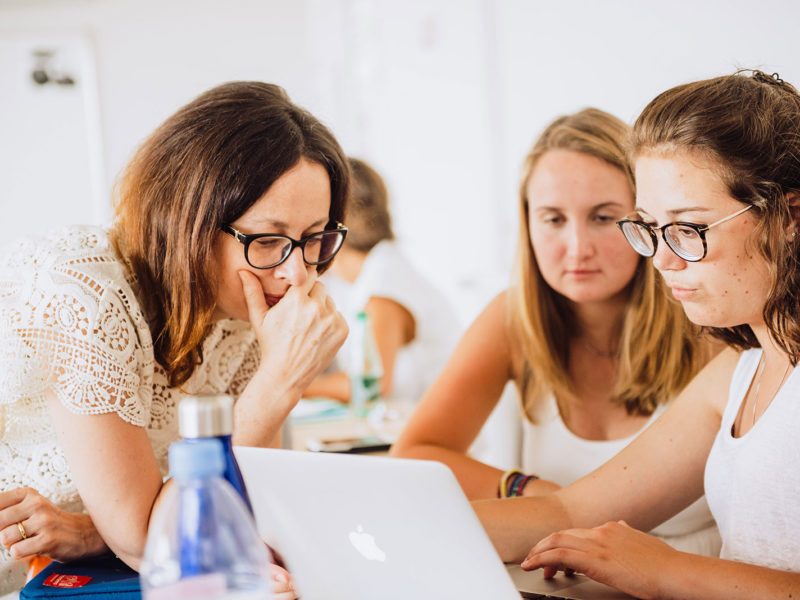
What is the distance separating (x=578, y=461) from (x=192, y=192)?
3.11ft

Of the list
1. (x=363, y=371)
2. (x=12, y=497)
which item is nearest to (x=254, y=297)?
(x=12, y=497)

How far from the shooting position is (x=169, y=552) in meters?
0.66

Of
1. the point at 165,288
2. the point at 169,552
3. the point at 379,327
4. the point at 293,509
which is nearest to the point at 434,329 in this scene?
the point at 379,327

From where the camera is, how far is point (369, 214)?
10.3 ft

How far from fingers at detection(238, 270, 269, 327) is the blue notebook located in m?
0.46

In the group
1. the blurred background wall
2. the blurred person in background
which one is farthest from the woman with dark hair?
the blurred person in background

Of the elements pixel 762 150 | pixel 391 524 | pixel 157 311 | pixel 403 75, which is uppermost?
pixel 403 75

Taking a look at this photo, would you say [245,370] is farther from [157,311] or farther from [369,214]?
[369,214]

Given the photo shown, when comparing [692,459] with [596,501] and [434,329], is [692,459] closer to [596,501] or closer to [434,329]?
[596,501]

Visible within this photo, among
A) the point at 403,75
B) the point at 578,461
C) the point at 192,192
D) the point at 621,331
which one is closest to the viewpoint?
the point at 192,192

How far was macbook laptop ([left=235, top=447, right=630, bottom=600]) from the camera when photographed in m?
0.83

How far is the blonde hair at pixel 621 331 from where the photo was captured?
168cm

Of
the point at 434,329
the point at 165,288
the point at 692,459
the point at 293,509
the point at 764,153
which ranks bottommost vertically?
the point at 434,329

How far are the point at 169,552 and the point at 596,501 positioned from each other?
87cm
